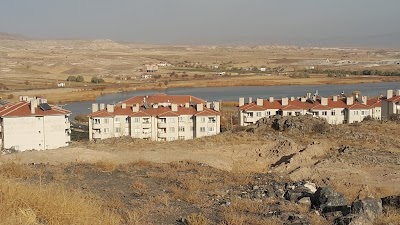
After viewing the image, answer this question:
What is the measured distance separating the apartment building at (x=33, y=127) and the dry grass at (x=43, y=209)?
2763 centimetres

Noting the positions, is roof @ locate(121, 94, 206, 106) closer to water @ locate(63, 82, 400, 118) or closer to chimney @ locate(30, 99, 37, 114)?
chimney @ locate(30, 99, 37, 114)

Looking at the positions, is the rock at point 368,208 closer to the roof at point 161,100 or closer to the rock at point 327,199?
the rock at point 327,199

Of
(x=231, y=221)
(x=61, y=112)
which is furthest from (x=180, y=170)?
(x=61, y=112)

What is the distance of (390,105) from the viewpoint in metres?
44.1

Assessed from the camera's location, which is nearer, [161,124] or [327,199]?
[327,199]

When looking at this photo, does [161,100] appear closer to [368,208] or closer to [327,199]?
[327,199]

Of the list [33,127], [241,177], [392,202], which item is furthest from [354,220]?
[33,127]

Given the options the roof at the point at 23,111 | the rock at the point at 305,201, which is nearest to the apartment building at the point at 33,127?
the roof at the point at 23,111

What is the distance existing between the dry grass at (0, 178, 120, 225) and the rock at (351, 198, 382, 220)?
12.6 ft

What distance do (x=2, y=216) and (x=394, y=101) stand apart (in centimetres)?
4272


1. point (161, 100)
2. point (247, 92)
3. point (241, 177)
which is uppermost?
point (241, 177)

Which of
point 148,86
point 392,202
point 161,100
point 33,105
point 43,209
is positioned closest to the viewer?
point 43,209

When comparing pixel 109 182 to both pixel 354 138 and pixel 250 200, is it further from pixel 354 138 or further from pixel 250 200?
pixel 354 138

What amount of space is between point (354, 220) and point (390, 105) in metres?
39.4
